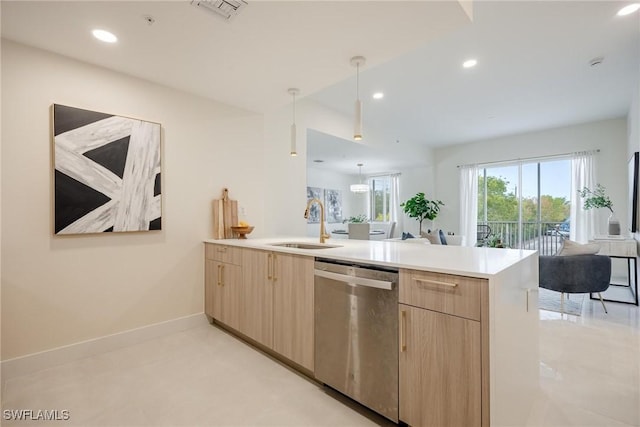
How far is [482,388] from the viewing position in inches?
49.5

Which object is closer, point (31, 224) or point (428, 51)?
point (31, 224)

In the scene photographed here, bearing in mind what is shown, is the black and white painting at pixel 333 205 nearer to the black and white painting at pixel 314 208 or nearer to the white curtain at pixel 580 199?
the black and white painting at pixel 314 208

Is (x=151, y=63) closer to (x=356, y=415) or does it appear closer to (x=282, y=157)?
(x=282, y=157)

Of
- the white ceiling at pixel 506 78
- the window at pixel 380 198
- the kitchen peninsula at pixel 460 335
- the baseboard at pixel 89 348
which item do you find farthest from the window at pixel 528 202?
the baseboard at pixel 89 348

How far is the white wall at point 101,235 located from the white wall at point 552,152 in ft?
18.0

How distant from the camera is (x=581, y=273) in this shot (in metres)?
3.29

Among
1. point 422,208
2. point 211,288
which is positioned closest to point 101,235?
point 211,288

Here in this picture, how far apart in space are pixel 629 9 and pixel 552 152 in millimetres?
4073

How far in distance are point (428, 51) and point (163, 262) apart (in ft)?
Answer: 11.1

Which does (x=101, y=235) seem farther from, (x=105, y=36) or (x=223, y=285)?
(x=105, y=36)

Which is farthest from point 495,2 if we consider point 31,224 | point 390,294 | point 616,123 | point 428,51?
point 616,123

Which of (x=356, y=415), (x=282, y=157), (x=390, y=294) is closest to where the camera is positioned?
(x=390, y=294)

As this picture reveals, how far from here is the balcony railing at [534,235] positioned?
→ 20.1ft

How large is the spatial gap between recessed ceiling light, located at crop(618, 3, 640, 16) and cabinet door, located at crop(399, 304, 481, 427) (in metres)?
3.02
